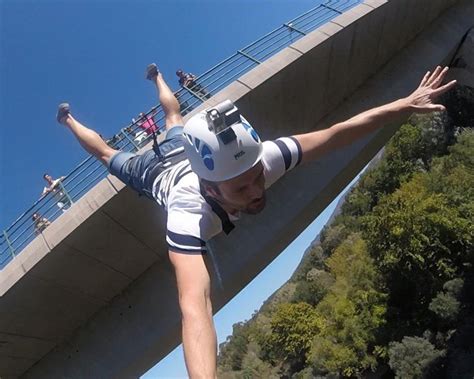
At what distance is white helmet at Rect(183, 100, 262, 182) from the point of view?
3070mm

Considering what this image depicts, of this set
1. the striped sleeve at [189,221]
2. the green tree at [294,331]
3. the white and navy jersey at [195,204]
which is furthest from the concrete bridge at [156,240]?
the green tree at [294,331]

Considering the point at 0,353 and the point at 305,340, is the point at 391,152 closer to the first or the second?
the point at 305,340

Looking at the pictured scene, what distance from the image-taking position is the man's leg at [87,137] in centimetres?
554

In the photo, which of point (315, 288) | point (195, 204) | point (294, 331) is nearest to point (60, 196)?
point (195, 204)

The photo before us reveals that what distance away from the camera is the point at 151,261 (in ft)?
A: 29.8

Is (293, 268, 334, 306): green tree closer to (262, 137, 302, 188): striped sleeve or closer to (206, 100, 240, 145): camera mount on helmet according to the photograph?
(262, 137, 302, 188): striped sleeve

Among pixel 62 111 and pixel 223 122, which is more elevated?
pixel 62 111

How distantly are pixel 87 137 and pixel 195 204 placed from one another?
3021 mm

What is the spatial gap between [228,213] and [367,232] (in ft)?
97.5

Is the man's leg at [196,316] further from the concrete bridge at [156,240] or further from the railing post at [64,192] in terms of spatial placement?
the railing post at [64,192]

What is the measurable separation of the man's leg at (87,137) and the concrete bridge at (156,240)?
5.36ft

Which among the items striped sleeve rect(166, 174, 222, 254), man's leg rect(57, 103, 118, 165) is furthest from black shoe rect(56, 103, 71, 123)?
striped sleeve rect(166, 174, 222, 254)

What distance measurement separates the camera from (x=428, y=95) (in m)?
3.97

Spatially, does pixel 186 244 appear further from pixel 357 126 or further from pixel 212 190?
pixel 357 126
